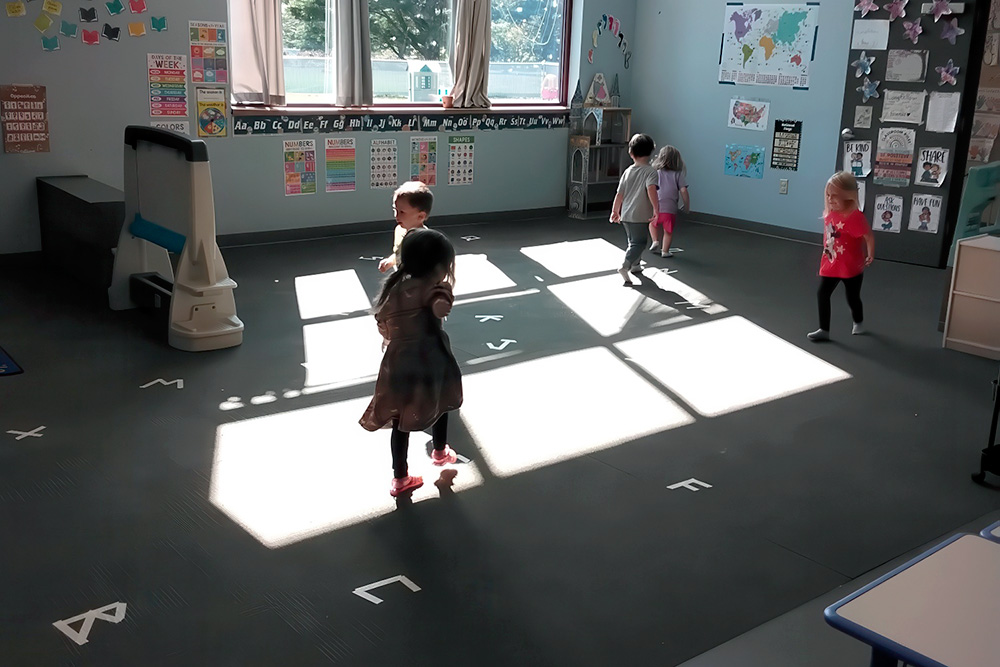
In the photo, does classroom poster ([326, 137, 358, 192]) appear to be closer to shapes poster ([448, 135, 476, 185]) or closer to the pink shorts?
shapes poster ([448, 135, 476, 185])

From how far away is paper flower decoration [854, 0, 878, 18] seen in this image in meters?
6.96

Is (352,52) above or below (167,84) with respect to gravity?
above

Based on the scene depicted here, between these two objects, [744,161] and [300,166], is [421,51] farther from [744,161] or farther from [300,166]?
[744,161]

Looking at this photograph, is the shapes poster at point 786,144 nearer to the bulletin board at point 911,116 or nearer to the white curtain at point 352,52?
the bulletin board at point 911,116

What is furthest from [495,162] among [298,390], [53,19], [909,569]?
[909,569]

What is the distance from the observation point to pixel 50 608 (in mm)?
2424

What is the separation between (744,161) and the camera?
26.6 feet

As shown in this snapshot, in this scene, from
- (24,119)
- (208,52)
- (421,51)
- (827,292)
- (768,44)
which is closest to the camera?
(827,292)

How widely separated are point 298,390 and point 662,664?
2248 millimetres

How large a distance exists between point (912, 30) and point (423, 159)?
12.5 feet

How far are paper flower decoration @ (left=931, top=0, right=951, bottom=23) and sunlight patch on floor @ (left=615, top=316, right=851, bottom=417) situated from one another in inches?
119

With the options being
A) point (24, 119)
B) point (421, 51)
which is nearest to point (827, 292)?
point (421, 51)

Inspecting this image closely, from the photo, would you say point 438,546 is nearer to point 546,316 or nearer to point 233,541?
point 233,541

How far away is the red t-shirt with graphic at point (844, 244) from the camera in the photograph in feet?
16.0
